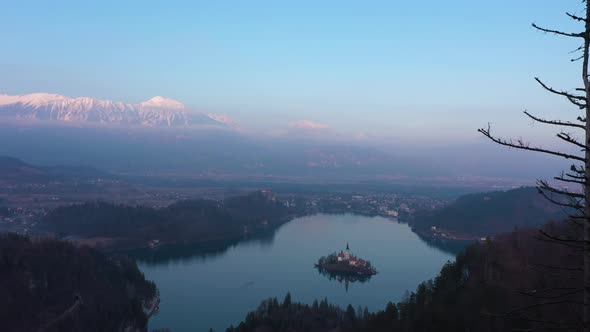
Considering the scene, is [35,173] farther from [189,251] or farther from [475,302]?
[475,302]

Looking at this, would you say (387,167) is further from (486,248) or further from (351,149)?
(486,248)

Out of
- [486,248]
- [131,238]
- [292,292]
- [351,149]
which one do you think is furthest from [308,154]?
[486,248]

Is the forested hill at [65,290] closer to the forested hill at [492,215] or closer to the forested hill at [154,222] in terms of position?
the forested hill at [154,222]

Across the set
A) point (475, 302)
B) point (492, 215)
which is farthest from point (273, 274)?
point (492, 215)

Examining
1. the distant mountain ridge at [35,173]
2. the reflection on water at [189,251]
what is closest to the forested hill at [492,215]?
the reflection on water at [189,251]

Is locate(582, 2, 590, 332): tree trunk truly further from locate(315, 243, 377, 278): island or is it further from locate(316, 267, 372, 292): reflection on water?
locate(315, 243, 377, 278): island

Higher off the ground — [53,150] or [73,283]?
[53,150]

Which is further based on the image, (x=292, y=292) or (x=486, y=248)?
(x=292, y=292)
